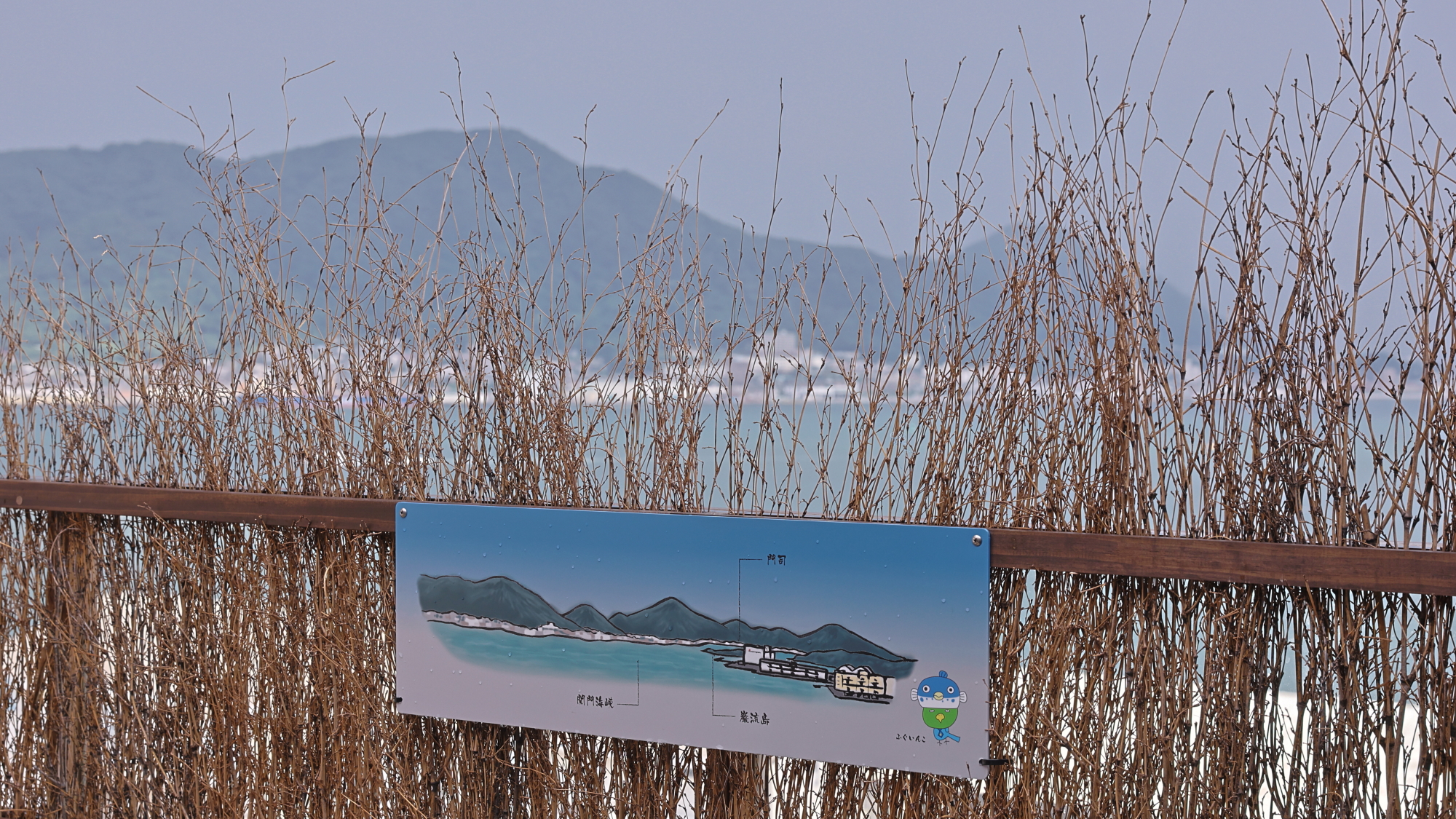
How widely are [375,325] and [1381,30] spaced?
6.20ft

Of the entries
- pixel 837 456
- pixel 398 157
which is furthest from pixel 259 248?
pixel 398 157

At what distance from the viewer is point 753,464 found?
6.10ft

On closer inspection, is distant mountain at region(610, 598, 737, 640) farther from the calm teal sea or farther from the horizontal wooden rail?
the horizontal wooden rail

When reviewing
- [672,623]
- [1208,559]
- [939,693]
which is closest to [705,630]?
[672,623]

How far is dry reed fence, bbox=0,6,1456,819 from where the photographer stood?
1549 mm

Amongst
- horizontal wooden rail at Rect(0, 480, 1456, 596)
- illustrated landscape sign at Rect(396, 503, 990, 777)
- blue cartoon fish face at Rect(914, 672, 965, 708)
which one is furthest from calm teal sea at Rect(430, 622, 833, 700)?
horizontal wooden rail at Rect(0, 480, 1456, 596)

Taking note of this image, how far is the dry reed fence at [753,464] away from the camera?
1.55 m

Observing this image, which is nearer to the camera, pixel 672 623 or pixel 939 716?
pixel 939 716

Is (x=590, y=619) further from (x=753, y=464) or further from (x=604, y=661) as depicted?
(x=753, y=464)

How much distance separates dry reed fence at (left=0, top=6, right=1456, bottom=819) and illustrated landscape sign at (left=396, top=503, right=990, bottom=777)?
112mm

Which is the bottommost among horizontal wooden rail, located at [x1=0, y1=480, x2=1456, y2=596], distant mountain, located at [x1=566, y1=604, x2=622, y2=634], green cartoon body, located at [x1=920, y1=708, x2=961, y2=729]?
green cartoon body, located at [x1=920, y1=708, x2=961, y2=729]

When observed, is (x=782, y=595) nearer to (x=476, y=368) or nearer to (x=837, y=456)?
(x=837, y=456)

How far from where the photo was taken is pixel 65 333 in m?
2.51

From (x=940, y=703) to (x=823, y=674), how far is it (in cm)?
20
